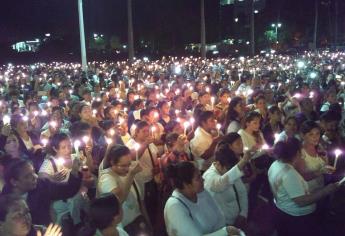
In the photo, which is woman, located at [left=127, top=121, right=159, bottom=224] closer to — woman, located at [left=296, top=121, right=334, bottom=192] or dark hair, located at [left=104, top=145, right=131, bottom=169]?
dark hair, located at [left=104, top=145, right=131, bottom=169]

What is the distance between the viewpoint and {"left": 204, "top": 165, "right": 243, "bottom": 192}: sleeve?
14.4 feet

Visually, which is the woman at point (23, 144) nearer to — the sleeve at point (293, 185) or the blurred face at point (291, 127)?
the blurred face at point (291, 127)

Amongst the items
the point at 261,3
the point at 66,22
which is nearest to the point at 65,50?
the point at 66,22

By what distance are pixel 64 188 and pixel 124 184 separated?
616 millimetres

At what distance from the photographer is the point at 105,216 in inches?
136

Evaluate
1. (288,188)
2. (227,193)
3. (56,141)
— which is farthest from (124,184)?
(288,188)

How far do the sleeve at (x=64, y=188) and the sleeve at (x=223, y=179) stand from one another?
1.30m

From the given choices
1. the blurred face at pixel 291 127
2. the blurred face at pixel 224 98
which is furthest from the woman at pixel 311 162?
the blurred face at pixel 224 98

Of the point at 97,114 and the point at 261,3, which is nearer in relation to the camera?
the point at 97,114

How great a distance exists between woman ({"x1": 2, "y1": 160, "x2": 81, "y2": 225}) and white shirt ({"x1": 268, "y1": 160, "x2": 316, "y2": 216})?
1.94m

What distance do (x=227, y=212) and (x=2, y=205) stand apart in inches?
78.7

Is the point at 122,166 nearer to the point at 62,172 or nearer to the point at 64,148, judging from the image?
the point at 62,172

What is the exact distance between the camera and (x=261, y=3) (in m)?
37.1

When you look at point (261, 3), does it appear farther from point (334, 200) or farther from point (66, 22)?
point (334, 200)
